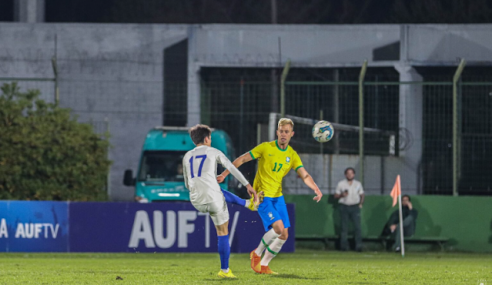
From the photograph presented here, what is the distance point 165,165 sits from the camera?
65.5 feet

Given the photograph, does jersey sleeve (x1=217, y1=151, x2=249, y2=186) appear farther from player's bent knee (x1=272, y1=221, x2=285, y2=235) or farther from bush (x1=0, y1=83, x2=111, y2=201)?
bush (x1=0, y1=83, x2=111, y2=201)

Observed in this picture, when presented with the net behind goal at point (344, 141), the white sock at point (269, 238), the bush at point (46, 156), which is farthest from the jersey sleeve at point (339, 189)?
the white sock at point (269, 238)

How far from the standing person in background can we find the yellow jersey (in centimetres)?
802

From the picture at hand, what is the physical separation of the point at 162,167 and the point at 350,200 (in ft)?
13.9

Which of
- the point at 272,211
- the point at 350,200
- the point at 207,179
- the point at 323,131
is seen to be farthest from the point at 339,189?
the point at 207,179

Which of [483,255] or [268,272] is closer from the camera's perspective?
A: [268,272]

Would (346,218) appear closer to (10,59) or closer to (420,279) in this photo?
(420,279)

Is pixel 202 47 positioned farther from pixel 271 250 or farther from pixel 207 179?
pixel 207 179

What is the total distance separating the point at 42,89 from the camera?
24922mm

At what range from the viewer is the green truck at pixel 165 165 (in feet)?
64.3

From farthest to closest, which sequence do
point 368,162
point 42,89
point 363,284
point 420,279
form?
point 42,89, point 368,162, point 420,279, point 363,284

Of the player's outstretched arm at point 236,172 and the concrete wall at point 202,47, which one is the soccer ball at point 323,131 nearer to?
the player's outstretched arm at point 236,172

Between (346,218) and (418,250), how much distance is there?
6.23 feet

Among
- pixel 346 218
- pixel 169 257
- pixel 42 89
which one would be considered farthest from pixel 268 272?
pixel 42 89
